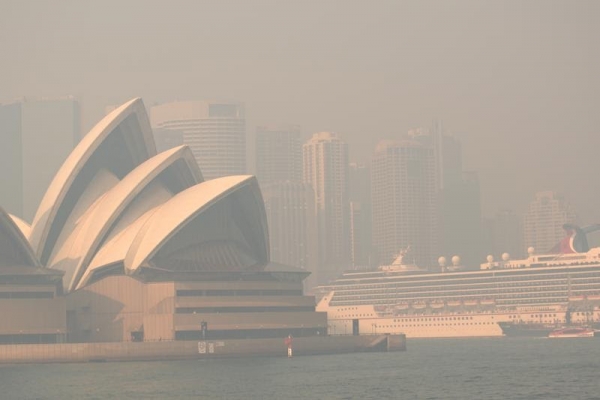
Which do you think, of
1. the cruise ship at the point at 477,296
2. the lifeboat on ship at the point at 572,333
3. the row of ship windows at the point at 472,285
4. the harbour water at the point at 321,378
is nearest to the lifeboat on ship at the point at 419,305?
the cruise ship at the point at 477,296

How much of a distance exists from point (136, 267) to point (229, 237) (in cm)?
962

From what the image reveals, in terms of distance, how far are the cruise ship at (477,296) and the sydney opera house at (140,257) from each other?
65.2m

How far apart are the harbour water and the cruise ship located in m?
69.0

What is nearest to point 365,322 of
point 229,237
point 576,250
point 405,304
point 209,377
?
point 405,304

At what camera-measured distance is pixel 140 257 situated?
102562 millimetres

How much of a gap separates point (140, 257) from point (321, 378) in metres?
28.4

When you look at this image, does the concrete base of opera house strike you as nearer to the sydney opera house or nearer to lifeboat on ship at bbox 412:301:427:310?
the sydney opera house

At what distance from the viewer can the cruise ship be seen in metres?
172

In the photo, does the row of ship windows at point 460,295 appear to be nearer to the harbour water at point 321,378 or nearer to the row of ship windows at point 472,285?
the row of ship windows at point 472,285

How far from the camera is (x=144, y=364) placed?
93.9 m

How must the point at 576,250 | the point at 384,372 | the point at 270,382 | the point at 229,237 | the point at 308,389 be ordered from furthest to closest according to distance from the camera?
the point at 576,250, the point at 229,237, the point at 384,372, the point at 270,382, the point at 308,389

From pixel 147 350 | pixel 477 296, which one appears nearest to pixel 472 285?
pixel 477 296

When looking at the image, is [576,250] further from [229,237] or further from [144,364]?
[144,364]

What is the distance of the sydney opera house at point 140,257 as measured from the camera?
3905 inches
